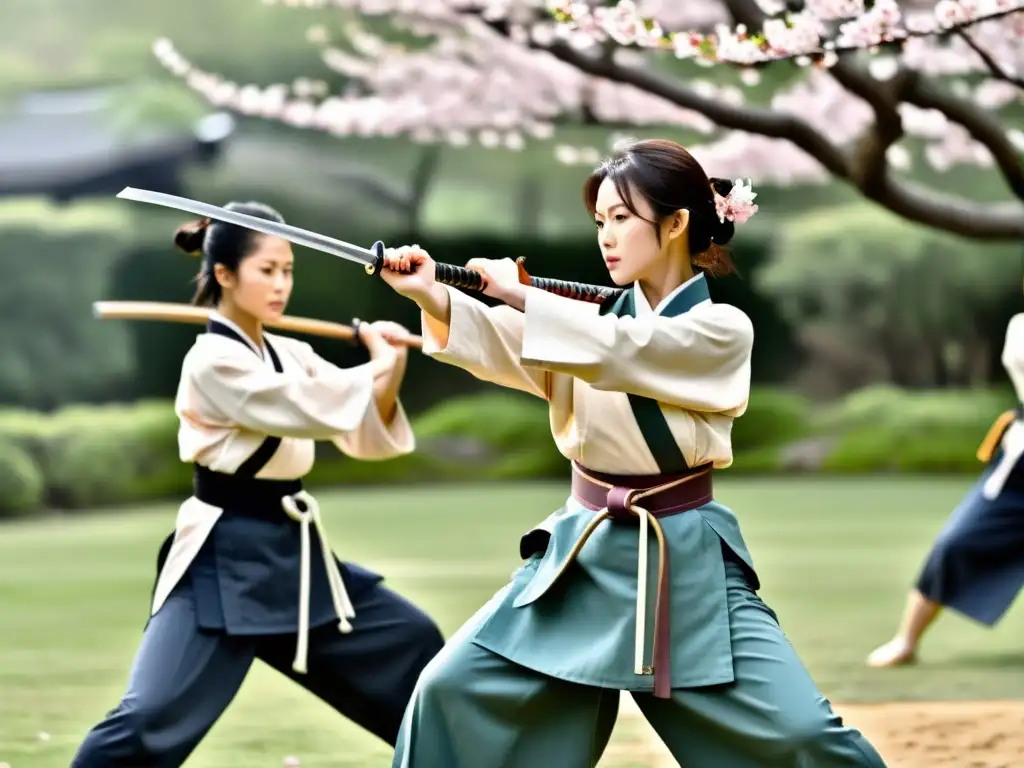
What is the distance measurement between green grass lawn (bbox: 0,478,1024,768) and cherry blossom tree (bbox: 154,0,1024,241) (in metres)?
1.51

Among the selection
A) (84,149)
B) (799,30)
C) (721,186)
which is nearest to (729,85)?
(84,149)

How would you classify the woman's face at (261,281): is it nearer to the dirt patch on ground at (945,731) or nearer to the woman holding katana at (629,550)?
the woman holding katana at (629,550)

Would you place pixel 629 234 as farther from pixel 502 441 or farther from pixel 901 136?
Answer: pixel 502 441

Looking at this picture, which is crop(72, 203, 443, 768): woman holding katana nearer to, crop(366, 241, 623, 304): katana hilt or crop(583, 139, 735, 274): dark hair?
crop(366, 241, 623, 304): katana hilt

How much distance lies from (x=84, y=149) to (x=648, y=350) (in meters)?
8.47

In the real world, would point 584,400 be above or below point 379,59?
above

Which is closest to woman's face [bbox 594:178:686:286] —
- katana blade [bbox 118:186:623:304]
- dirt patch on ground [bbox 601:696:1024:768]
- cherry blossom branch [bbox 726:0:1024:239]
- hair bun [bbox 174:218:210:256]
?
katana blade [bbox 118:186:623:304]

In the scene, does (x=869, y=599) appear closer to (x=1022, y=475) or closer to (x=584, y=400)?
(x=1022, y=475)

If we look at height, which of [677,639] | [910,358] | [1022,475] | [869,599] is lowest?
[910,358]

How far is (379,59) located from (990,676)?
615 centimetres

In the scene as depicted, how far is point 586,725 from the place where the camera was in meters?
2.30

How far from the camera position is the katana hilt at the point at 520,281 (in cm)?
214

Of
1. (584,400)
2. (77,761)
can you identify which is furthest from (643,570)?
(77,761)

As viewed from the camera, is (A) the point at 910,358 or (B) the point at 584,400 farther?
(A) the point at 910,358
